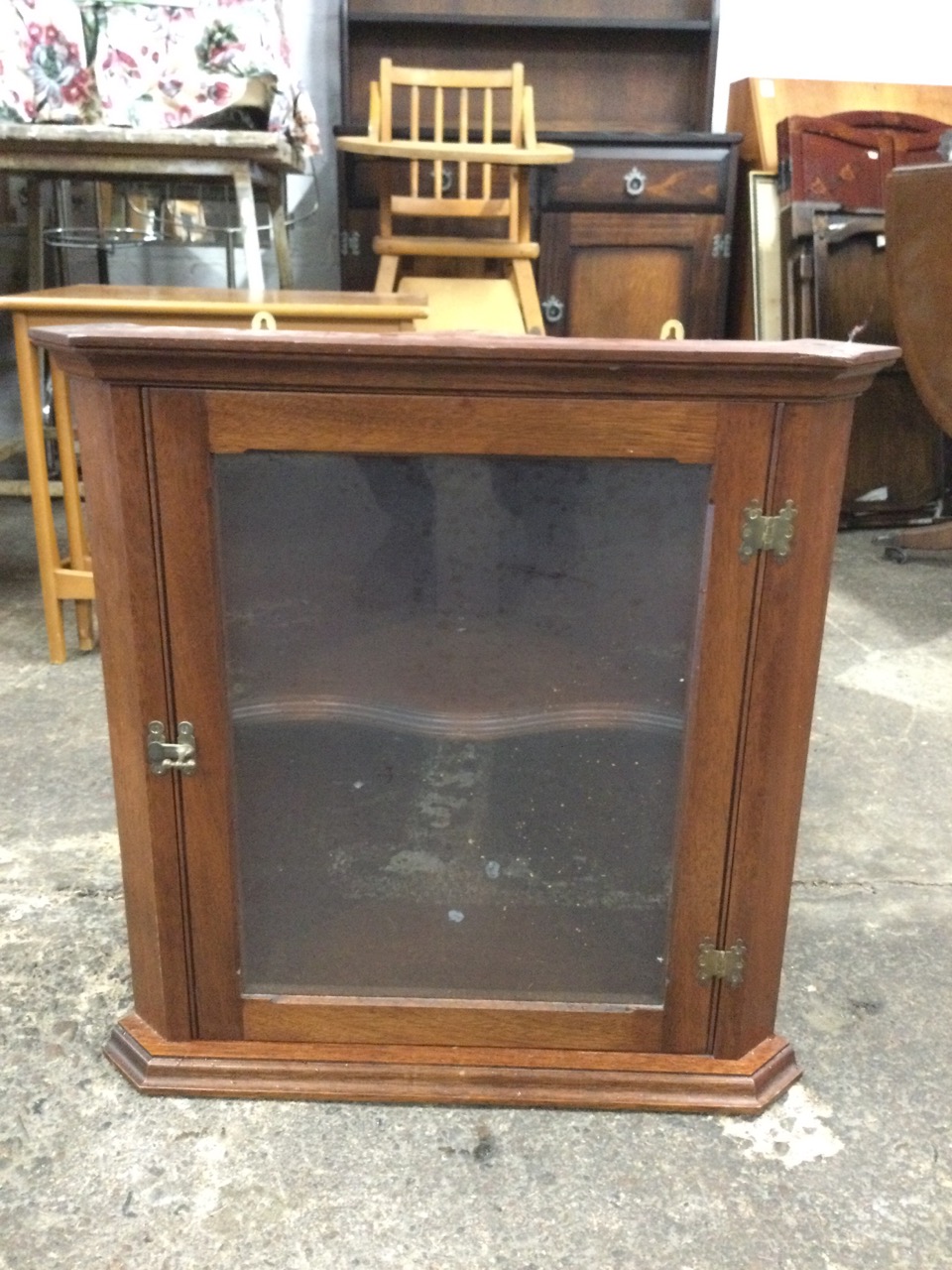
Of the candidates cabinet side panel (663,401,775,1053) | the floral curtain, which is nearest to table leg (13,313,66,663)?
the floral curtain

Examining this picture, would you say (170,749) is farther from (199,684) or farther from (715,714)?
(715,714)

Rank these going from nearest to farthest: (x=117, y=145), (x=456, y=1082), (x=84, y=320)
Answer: (x=456, y=1082) < (x=84, y=320) < (x=117, y=145)

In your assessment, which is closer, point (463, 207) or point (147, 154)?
point (147, 154)

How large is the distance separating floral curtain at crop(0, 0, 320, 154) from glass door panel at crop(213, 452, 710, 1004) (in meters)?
1.77

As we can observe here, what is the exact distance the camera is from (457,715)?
0.99m

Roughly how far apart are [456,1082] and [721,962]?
279 mm

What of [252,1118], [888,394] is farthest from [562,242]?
[252,1118]

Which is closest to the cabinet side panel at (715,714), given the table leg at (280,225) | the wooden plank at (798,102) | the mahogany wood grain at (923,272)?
the mahogany wood grain at (923,272)

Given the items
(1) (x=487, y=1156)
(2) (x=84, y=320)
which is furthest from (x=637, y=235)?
(1) (x=487, y=1156)

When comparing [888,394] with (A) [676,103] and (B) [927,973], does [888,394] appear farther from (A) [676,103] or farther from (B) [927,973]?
(B) [927,973]

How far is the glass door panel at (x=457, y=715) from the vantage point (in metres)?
0.91

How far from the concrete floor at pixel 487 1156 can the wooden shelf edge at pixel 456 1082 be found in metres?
0.01

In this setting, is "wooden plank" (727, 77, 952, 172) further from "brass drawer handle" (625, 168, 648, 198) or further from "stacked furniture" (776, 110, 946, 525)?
"brass drawer handle" (625, 168, 648, 198)

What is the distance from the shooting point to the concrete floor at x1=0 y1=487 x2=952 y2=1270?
0.90 metres
